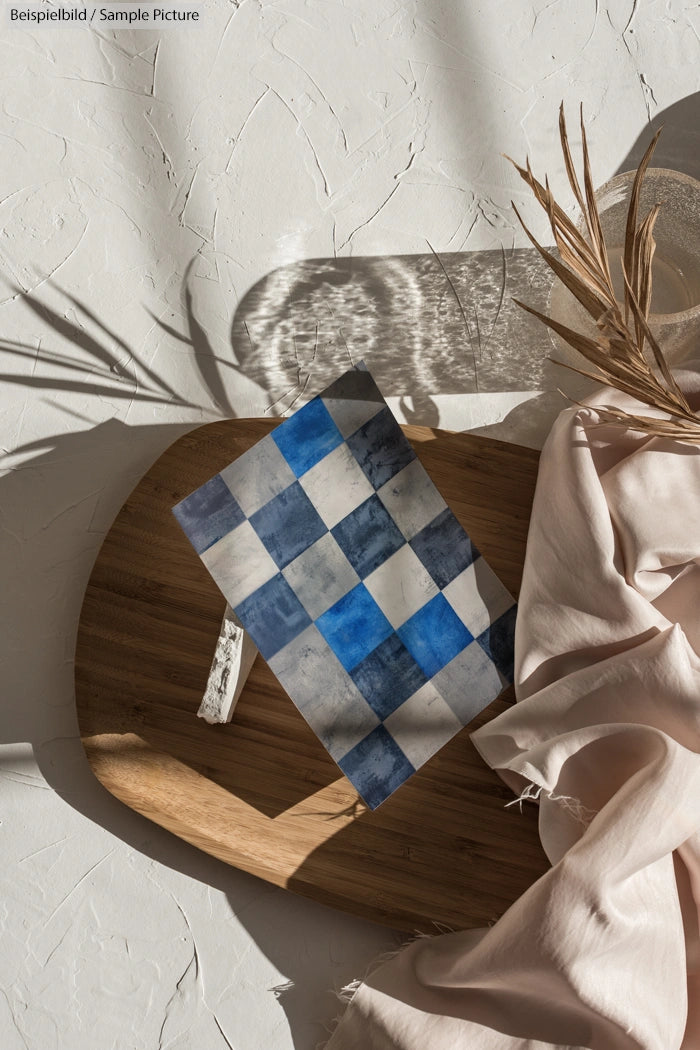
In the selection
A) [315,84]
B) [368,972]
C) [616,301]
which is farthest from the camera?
[315,84]

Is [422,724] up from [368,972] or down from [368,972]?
up

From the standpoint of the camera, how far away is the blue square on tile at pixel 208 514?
0.70 meters

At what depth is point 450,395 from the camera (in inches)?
33.6

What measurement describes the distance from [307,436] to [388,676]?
0.22 m

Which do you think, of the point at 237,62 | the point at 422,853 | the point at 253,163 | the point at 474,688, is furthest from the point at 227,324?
the point at 422,853

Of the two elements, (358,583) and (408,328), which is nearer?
(358,583)

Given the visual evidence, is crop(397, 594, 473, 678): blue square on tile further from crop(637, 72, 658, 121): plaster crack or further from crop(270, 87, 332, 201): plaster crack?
crop(637, 72, 658, 121): plaster crack

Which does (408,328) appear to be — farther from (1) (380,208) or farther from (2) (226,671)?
(2) (226,671)

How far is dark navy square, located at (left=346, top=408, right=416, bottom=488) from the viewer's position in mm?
748

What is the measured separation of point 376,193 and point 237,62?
0.66 ft

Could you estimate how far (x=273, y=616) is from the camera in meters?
0.71

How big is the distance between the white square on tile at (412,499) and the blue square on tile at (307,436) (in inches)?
2.5

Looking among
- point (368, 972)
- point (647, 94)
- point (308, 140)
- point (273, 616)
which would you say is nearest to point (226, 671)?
point (273, 616)

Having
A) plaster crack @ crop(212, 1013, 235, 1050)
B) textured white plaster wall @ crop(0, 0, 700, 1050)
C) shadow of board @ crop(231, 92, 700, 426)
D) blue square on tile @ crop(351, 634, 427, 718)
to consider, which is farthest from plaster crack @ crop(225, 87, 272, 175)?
plaster crack @ crop(212, 1013, 235, 1050)
